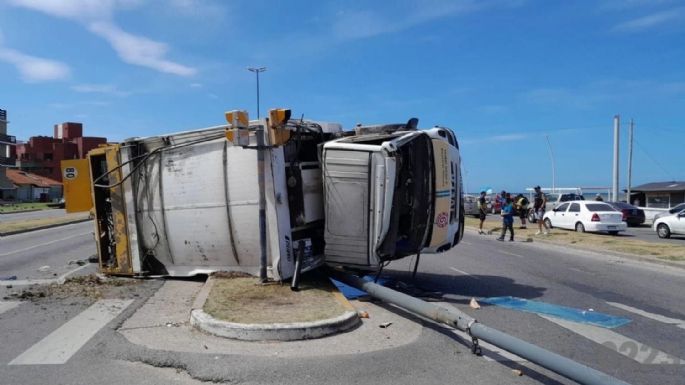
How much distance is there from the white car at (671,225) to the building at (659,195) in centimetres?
2021

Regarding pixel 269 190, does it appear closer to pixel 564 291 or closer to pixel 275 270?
pixel 275 270

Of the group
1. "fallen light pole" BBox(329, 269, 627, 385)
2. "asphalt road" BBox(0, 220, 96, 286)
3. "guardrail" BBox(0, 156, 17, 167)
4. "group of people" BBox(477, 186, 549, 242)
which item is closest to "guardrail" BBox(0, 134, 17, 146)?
"guardrail" BBox(0, 156, 17, 167)

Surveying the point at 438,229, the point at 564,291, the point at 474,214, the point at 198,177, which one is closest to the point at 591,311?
the point at 564,291

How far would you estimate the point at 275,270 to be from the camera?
9219mm

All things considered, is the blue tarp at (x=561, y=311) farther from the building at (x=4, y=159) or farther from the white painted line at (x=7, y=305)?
the building at (x=4, y=159)

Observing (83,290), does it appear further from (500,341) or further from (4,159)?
(4,159)

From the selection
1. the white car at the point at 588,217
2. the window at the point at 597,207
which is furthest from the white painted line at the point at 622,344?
the window at the point at 597,207

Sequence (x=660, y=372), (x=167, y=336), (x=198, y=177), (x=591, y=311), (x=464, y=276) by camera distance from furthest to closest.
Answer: (x=464, y=276) < (x=198, y=177) < (x=591, y=311) < (x=167, y=336) < (x=660, y=372)

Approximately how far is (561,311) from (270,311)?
4.21 metres

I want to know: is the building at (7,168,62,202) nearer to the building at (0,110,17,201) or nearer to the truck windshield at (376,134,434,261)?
the building at (0,110,17,201)

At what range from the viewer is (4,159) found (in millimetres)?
82000

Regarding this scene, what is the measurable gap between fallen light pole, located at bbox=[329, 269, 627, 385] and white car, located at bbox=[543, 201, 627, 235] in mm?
18735

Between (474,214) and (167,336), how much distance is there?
39.2 meters

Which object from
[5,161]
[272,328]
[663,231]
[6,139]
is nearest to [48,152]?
[6,139]
